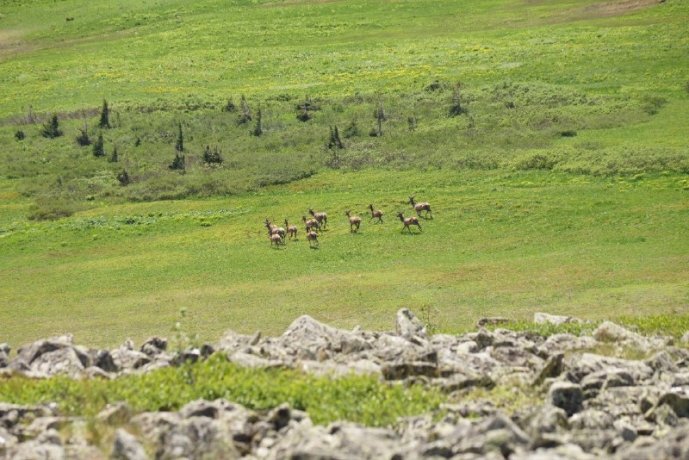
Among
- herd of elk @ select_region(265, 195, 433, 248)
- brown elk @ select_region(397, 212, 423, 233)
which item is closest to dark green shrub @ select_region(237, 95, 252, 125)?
herd of elk @ select_region(265, 195, 433, 248)

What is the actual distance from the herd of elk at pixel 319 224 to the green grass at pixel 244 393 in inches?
1074

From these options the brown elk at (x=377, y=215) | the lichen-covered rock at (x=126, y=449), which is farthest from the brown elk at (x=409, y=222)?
the lichen-covered rock at (x=126, y=449)

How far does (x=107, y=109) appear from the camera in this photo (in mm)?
91312

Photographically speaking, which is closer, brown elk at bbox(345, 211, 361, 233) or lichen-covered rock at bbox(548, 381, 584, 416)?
lichen-covered rock at bbox(548, 381, 584, 416)

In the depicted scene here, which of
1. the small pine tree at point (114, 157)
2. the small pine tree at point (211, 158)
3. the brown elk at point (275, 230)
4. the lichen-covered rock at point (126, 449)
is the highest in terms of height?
the lichen-covered rock at point (126, 449)

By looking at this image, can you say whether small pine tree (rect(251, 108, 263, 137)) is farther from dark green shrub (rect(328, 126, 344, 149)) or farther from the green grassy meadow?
dark green shrub (rect(328, 126, 344, 149))

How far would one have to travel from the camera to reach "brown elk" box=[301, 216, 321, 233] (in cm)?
4734

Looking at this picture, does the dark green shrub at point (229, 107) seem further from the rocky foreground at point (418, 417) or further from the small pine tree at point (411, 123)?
the rocky foreground at point (418, 417)

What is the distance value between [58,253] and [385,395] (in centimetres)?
3516

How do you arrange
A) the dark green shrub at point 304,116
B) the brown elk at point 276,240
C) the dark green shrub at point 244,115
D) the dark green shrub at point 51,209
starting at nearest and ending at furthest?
the brown elk at point 276,240
the dark green shrub at point 51,209
the dark green shrub at point 304,116
the dark green shrub at point 244,115

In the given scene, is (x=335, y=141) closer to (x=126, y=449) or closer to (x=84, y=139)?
(x=84, y=139)

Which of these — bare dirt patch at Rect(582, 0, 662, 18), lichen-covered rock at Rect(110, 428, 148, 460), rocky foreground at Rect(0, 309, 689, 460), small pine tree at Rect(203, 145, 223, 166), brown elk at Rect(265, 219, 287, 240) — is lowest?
small pine tree at Rect(203, 145, 223, 166)

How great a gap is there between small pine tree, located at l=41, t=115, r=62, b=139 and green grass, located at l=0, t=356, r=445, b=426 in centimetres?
7062

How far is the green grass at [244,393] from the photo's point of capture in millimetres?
17000
